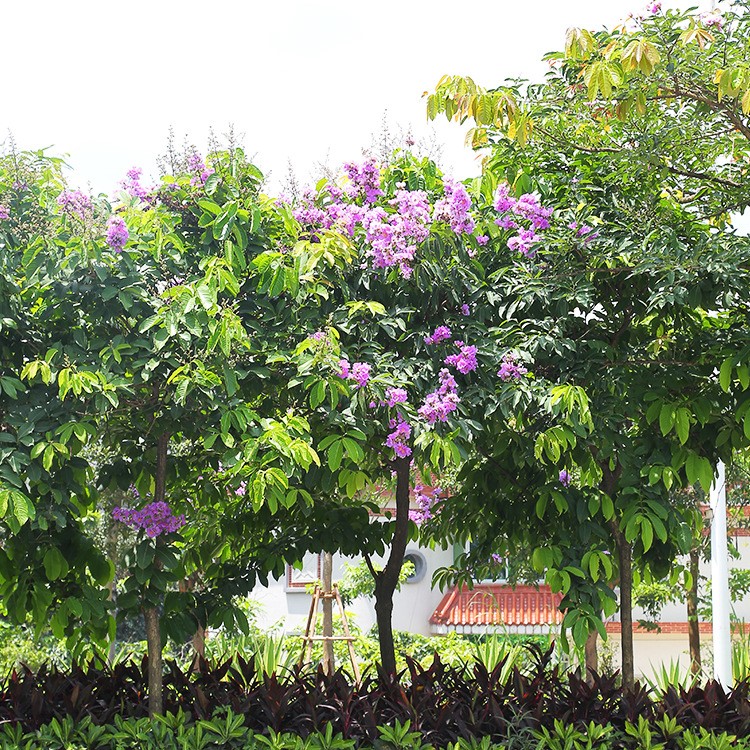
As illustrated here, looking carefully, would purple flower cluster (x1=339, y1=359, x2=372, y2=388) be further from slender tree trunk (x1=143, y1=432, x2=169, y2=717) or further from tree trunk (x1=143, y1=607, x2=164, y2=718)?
tree trunk (x1=143, y1=607, x2=164, y2=718)

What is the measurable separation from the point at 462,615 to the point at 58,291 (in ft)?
41.8

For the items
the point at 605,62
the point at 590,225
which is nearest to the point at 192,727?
the point at 590,225

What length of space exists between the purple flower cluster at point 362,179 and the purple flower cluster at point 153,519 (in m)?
1.93

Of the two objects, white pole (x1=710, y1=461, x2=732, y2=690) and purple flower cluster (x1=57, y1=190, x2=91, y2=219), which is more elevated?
purple flower cluster (x1=57, y1=190, x2=91, y2=219)

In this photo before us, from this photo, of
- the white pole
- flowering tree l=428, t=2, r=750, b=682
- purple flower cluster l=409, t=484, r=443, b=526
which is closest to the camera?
flowering tree l=428, t=2, r=750, b=682

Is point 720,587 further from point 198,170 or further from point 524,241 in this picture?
point 198,170

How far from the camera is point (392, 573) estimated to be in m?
5.82

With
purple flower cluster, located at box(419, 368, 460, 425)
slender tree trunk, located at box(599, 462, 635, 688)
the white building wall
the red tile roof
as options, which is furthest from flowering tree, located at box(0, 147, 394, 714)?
the white building wall

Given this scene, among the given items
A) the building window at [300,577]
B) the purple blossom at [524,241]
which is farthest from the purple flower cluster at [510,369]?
the building window at [300,577]

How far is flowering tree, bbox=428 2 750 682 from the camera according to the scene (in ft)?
15.1

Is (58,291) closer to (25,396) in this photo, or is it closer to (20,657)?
(25,396)

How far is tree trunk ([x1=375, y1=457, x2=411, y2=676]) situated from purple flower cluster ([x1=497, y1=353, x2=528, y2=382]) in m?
1.15

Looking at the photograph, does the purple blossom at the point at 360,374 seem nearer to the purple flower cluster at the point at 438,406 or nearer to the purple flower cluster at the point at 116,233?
the purple flower cluster at the point at 438,406

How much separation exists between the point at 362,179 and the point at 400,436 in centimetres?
145
